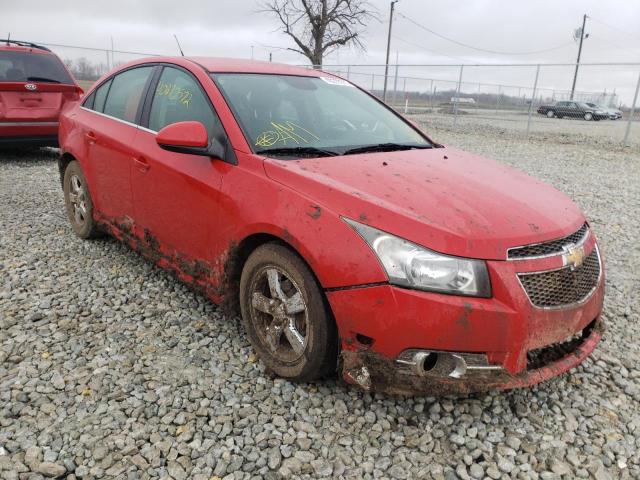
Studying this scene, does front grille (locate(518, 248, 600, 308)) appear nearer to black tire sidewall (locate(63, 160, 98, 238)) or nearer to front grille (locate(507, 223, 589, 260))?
front grille (locate(507, 223, 589, 260))

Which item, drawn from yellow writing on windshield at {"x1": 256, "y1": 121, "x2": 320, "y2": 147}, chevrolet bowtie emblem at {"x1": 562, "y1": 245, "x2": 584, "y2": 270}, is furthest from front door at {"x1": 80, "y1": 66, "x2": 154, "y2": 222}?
chevrolet bowtie emblem at {"x1": 562, "y1": 245, "x2": 584, "y2": 270}

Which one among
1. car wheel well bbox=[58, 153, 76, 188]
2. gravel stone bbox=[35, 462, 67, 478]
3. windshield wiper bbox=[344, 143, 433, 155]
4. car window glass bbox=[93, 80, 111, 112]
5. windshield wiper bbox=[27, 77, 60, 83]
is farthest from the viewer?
windshield wiper bbox=[27, 77, 60, 83]

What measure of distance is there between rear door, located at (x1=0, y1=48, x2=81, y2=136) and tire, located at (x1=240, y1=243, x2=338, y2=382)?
254 inches

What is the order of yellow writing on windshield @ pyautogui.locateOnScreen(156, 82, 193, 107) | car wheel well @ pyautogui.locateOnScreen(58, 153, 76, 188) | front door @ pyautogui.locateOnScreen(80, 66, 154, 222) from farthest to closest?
car wheel well @ pyautogui.locateOnScreen(58, 153, 76, 188)
front door @ pyautogui.locateOnScreen(80, 66, 154, 222)
yellow writing on windshield @ pyautogui.locateOnScreen(156, 82, 193, 107)

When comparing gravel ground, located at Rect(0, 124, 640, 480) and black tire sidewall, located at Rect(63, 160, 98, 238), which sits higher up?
black tire sidewall, located at Rect(63, 160, 98, 238)

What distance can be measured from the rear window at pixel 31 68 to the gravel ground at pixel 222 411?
16.6ft

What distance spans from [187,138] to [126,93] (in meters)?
1.56

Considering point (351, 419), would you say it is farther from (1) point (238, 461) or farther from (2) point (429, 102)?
(2) point (429, 102)

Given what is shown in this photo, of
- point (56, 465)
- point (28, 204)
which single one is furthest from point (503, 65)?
point (56, 465)

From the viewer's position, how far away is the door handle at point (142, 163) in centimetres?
330

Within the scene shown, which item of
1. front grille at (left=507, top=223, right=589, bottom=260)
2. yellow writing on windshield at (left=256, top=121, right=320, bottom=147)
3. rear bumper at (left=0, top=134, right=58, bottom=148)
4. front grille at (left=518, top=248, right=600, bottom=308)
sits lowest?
rear bumper at (left=0, top=134, right=58, bottom=148)

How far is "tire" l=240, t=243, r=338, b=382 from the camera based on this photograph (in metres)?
2.30

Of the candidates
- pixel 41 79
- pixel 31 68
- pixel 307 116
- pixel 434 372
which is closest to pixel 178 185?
pixel 307 116

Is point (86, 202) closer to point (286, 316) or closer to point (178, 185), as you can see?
point (178, 185)
